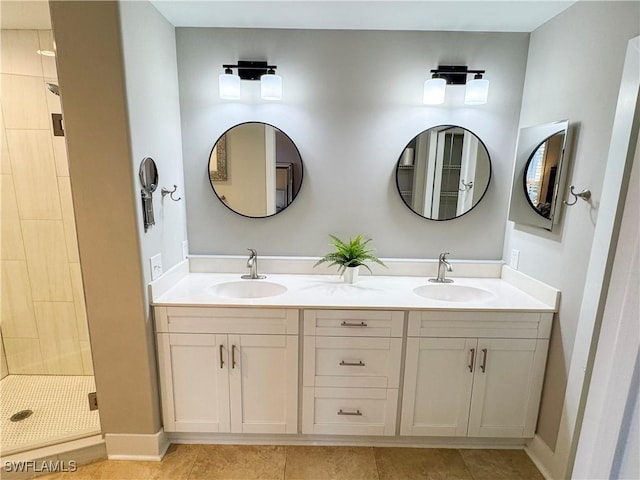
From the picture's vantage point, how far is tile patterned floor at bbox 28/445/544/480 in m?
1.70

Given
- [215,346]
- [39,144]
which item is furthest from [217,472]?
[39,144]

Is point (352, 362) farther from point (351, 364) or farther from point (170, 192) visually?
point (170, 192)

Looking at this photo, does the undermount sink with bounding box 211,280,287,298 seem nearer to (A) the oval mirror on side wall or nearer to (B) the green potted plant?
(B) the green potted plant

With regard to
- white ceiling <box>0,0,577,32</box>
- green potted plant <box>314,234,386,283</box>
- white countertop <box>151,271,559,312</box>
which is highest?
white ceiling <box>0,0,577,32</box>

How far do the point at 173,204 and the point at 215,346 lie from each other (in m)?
0.89

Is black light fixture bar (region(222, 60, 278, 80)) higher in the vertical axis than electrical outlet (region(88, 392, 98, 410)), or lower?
higher

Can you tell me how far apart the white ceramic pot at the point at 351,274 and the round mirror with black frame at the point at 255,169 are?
595mm

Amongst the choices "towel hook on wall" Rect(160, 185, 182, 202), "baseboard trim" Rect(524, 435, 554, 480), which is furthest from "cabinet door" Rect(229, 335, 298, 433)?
"baseboard trim" Rect(524, 435, 554, 480)

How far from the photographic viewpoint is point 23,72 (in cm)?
202

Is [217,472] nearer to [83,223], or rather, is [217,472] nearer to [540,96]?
[83,223]

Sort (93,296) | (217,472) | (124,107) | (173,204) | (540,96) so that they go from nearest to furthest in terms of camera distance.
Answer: (124,107) < (93,296) < (217,472) < (540,96) < (173,204)
